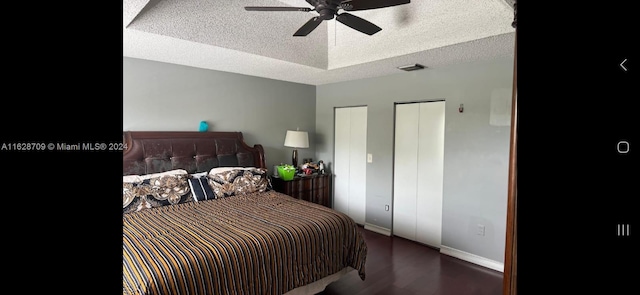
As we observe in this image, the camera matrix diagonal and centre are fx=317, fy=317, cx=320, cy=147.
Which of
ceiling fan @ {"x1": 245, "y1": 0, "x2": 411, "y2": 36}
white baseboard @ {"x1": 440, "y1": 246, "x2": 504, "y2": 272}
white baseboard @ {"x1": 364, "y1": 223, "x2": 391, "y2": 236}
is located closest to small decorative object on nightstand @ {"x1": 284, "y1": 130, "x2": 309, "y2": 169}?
white baseboard @ {"x1": 364, "y1": 223, "x2": 391, "y2": 236}

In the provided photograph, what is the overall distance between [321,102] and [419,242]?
2.43 metres

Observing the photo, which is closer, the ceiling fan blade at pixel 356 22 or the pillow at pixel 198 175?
the ceiling fan blade at pixel 356 22

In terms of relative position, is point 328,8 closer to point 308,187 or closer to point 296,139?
point 296,139

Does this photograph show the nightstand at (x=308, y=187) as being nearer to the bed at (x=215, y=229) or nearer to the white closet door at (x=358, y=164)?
the white closet door at (x=358, y=164)

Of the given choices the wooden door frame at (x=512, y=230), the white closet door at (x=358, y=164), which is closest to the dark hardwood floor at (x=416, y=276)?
the white closet door at (x=358, y=164)

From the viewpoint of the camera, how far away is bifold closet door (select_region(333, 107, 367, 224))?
4.40 meters

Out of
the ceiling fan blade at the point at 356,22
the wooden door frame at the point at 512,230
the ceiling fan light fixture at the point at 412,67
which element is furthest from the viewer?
the ceiling fan light fixture at the point at 412,67

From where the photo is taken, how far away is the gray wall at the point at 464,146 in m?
3.08

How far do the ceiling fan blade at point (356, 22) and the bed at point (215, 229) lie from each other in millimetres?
1481

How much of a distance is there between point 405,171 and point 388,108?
819mm

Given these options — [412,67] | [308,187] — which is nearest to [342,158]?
[308,187]
